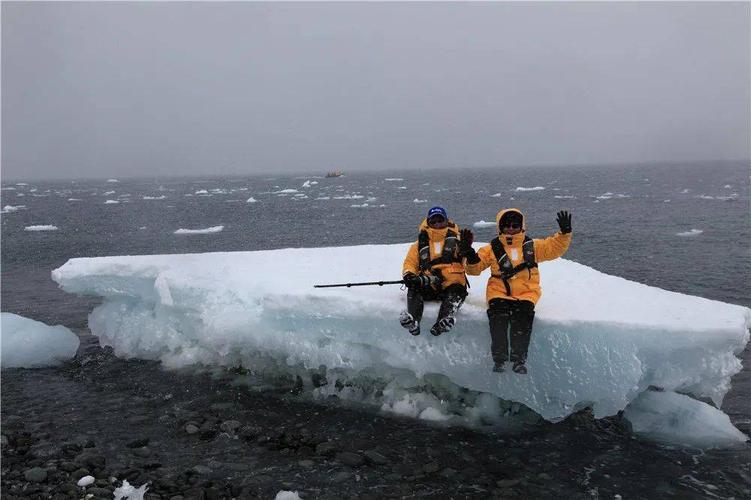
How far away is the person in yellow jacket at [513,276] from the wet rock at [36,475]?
5.62 metres

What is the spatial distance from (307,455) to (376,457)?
0.89m

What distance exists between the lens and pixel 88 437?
7.64 meters

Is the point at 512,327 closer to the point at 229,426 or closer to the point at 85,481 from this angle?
the point at 229,426

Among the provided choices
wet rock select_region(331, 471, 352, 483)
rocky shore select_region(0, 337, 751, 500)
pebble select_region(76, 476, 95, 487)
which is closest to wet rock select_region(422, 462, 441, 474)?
rocky shore select_region(0, 337, 751, 500)

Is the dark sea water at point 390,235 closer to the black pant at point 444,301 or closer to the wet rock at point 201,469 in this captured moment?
the black pant at point 444,301

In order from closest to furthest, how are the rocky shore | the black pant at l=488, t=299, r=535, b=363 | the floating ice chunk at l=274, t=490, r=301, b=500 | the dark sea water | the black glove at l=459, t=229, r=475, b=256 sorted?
the floating ice chunk at l=274, t=490, r=301, b=500 → the rocky shore → the black pant at l=488, t=299, r=535, b=363 → the black glove at l=459, t=229, r=475, b=256 → the dark sea water

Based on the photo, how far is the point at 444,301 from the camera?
7.40 meters

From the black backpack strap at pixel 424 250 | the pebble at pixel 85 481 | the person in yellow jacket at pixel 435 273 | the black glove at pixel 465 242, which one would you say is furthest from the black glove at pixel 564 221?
the pebble at pixel 85 481

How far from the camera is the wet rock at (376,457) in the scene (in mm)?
6779

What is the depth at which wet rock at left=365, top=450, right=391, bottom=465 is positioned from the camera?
6.78 metres

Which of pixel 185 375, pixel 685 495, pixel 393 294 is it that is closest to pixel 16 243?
pixel 185 375

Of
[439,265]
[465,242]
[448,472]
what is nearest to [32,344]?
[439,265]

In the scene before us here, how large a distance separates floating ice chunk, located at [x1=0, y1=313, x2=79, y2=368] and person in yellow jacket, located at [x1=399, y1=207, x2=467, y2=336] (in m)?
7.69

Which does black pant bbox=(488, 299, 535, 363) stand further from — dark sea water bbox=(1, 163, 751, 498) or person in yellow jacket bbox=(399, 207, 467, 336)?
dark sea water bbox=(1, 163, 751, 498)
